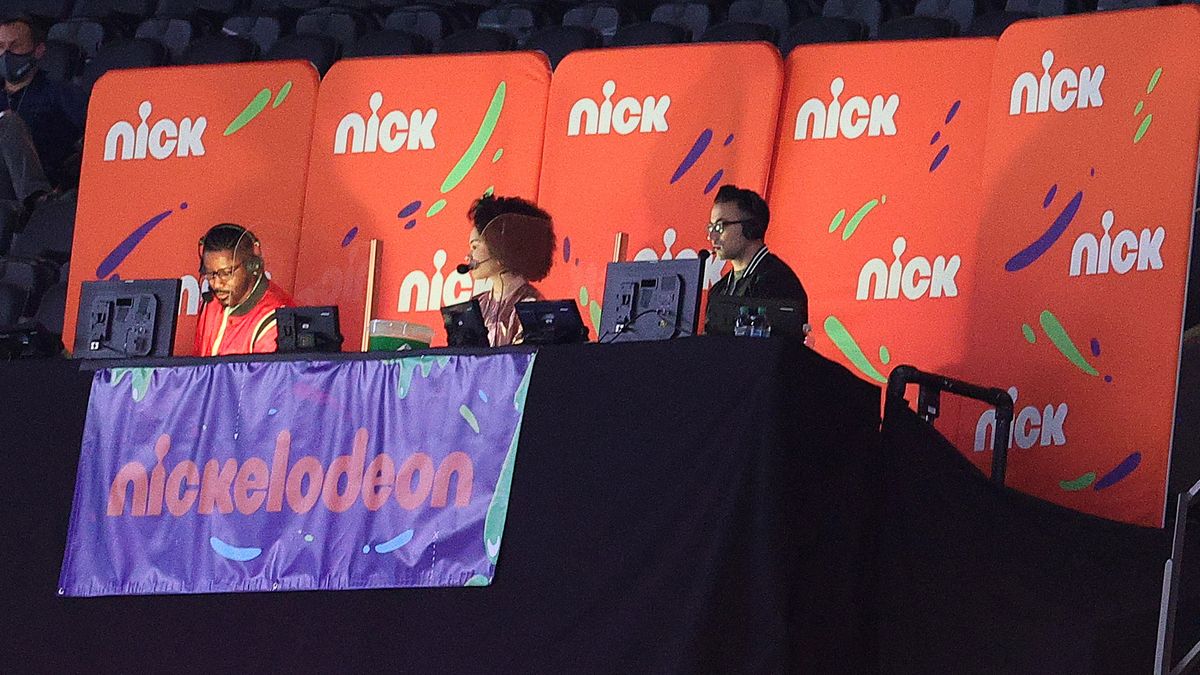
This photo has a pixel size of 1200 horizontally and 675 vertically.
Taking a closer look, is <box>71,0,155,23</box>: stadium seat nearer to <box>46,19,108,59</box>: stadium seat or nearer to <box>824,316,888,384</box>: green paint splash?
<box>46,19,108,59</box>: stadium seat

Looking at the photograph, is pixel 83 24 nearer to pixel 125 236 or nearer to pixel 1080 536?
pixel 125 236

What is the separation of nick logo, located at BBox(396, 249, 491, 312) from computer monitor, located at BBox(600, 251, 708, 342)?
6.95 feet

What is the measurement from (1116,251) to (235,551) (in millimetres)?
2607

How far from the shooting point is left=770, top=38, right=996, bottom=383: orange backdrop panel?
6.09m

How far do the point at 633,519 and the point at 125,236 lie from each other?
12.1 feet

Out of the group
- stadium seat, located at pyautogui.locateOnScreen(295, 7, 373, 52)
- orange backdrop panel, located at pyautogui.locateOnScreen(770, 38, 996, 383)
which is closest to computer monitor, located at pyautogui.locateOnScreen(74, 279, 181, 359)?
orange backdrop panel, located at pyautogui.locateOnScreen(770, 38, 996, 383)

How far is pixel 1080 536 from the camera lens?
5.13m

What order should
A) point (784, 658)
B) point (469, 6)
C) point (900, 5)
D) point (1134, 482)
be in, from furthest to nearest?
1. point (469, 6)
2. point (900, 5)
3. point (1134, 482)
4. point (784, 658)

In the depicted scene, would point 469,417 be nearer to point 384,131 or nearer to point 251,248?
point 251,248

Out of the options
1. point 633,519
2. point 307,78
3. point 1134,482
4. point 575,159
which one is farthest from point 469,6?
point 633,519

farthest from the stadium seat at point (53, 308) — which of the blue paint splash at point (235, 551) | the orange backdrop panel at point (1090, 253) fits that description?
the orange backdrop panel at point (1090, 253)

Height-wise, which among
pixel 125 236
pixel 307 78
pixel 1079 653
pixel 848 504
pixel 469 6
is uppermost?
pixel 469 6

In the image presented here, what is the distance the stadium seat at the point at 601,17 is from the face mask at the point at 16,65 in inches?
87.5

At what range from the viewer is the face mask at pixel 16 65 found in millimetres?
8344
